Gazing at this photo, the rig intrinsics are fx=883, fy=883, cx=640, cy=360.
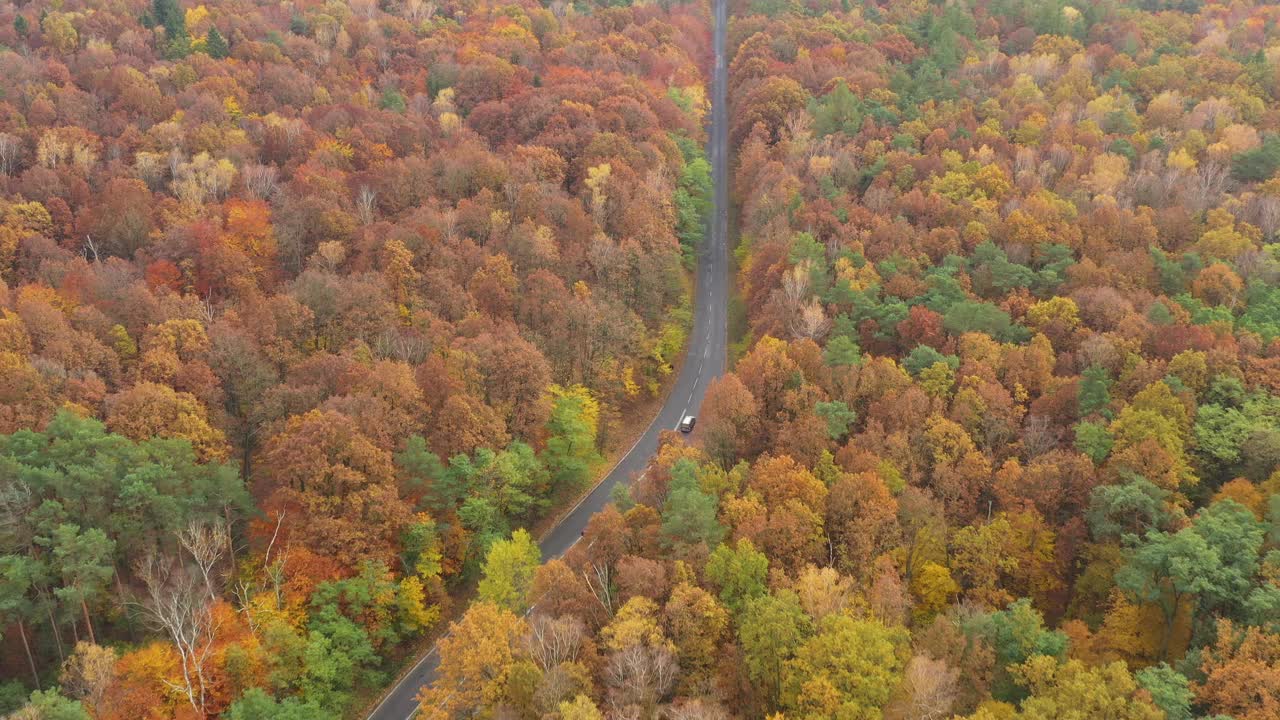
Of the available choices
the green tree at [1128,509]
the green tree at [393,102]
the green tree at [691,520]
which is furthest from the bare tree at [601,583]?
the green tree at [393,102]

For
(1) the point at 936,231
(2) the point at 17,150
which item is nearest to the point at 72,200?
(2) the point at 17,150

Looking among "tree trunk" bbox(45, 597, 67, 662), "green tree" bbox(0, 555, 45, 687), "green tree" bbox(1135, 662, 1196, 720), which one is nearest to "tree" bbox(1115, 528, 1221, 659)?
"green tree" bbox(1135, 662, 1196, 720)

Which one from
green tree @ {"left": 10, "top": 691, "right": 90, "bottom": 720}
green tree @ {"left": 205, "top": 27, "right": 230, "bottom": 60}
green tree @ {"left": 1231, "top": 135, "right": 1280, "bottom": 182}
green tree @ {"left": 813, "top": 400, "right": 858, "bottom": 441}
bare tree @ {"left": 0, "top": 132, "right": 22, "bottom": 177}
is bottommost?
green tree @ {"left": 10, "top": 691, "right": 90, "bottom": 720}

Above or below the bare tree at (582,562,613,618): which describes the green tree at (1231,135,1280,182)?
above

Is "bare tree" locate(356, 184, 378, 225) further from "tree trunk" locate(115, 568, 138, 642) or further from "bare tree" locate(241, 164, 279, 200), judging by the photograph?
"tree trunk" locate(115, 568, 138, 642)

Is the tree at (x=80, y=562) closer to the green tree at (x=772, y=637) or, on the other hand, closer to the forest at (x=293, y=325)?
the forest at (x=293, y=325)

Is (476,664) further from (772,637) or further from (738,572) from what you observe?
(772,637)

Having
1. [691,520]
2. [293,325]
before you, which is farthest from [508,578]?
[293,325]
